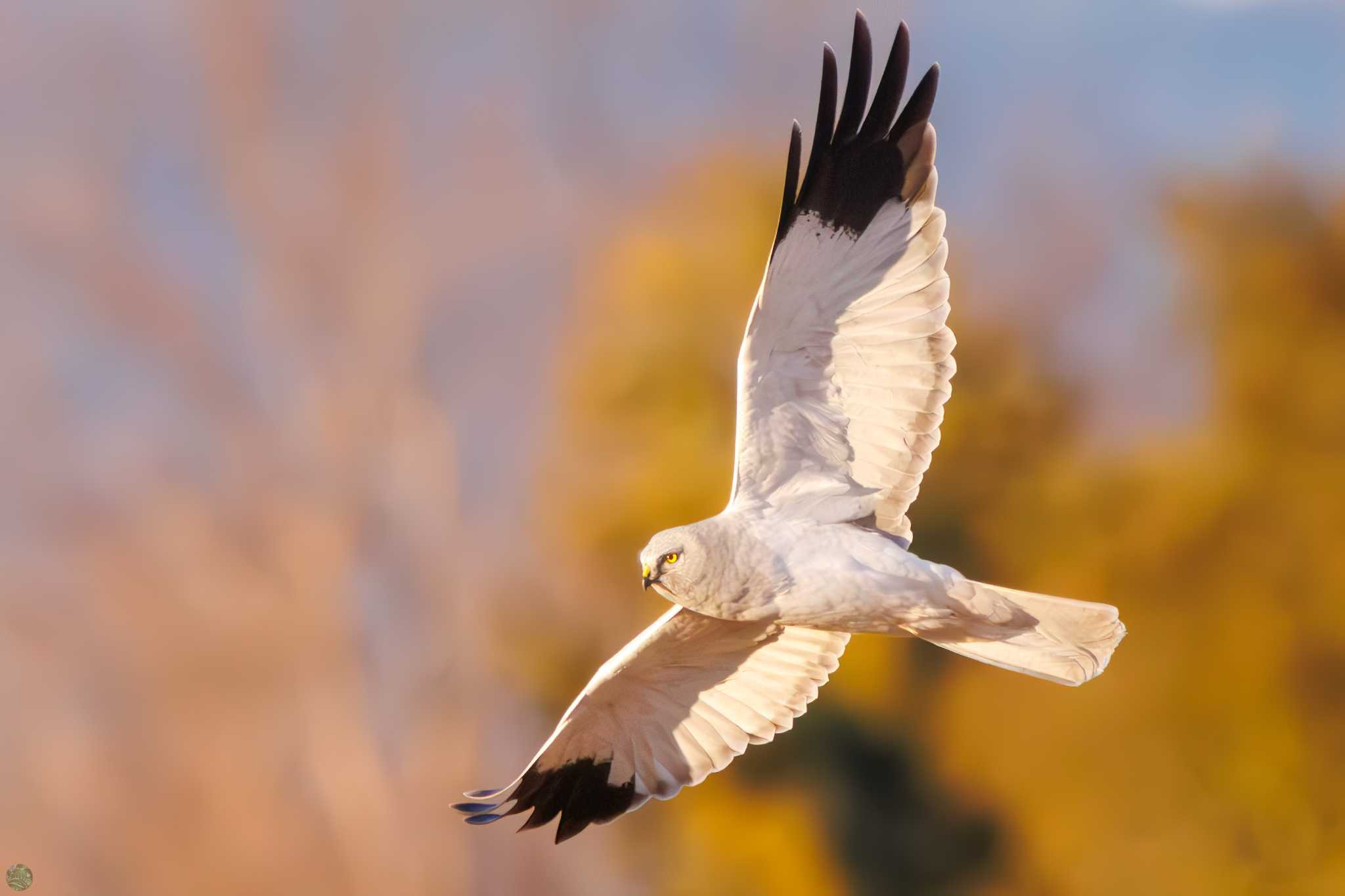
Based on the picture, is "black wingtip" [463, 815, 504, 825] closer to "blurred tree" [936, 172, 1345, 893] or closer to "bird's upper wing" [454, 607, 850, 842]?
"bird's upper wing" [454, 607, 850, 842]

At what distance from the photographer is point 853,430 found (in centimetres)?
237

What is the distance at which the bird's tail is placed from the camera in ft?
7.36

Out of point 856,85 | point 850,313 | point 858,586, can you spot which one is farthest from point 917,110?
point 858,586

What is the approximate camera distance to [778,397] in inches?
90.5

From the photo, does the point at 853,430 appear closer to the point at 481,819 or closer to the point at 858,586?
the point at 858,586

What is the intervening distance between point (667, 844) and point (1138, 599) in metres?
2.73

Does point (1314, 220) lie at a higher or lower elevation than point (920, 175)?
lower

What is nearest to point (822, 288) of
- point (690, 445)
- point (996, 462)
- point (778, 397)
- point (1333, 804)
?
point (778, 397)

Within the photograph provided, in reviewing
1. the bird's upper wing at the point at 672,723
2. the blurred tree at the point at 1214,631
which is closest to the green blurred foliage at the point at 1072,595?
the blurred tree at the point at 1214,631

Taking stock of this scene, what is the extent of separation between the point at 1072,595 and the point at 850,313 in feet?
14.2

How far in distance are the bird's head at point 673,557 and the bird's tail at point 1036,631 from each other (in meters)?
0.47

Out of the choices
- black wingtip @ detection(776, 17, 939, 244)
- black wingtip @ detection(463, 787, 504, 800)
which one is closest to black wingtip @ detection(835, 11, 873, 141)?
black wingtip @ detection(776, 17, 939, 244)

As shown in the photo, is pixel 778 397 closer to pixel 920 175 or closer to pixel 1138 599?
→ pixel 920 175

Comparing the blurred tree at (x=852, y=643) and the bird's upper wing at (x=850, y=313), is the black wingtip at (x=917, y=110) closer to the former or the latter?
the bird's upper wing at (x=850, y=313)
